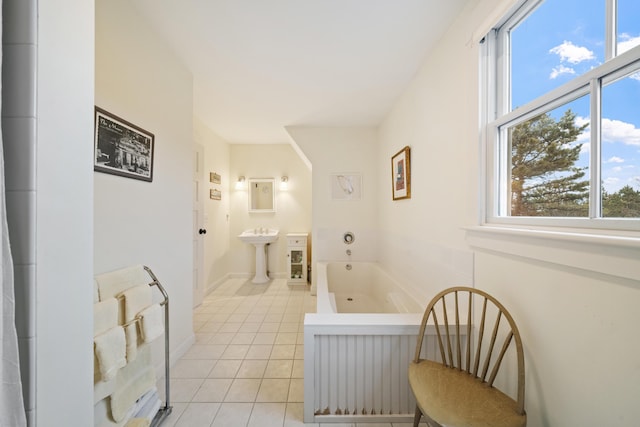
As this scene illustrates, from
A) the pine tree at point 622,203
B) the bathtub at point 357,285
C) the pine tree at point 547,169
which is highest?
the pine tree at point 547,169

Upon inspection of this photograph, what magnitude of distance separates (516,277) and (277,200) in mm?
3763

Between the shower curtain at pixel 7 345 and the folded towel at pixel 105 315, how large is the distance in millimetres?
578

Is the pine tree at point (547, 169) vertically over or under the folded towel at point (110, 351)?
over

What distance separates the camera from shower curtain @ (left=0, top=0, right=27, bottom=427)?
1.70 ft

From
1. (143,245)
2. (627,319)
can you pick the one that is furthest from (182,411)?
(627,319)

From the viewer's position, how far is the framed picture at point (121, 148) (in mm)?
1281

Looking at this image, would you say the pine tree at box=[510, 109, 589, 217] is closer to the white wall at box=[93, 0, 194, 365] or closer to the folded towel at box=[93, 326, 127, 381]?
the folded towel at box=[93, 326, 127, 381]

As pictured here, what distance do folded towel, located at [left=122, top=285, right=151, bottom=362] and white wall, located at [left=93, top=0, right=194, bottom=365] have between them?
0.64 ft

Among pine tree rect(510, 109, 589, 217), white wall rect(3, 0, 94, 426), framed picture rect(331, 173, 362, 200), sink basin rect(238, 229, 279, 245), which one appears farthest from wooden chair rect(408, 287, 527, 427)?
sink basin rect(238, 229, 279, 245)

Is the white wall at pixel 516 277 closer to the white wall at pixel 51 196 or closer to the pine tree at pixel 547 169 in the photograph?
the pine tree at pixel 547 169

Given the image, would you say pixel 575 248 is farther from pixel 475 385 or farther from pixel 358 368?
pixel 358 368

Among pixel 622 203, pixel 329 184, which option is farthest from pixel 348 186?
pixel 622 203

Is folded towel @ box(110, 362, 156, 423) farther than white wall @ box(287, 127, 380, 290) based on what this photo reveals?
No

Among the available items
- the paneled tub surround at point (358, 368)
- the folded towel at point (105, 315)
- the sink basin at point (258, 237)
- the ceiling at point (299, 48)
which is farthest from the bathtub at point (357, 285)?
the ceiling at point (299, 48)
